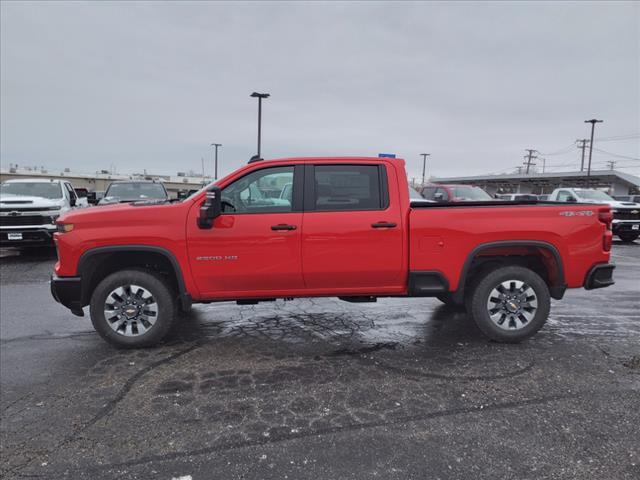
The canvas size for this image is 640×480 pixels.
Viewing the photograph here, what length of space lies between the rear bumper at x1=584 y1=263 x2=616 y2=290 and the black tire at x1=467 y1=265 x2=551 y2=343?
47cm

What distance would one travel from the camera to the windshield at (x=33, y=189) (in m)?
11.4

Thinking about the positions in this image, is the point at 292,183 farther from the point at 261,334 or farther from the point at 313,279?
the point at 261,334

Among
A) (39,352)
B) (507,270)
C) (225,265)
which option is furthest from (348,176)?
(39,352)

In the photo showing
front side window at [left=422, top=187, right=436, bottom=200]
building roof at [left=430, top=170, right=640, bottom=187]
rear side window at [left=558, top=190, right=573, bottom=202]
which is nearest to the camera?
rear side window at [left=558, top=190, right=573, bottom=202]

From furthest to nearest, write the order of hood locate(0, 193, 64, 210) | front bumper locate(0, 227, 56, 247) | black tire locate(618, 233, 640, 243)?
black tire locate(618, 233, 640, 243), hood locate(0, 193, 64, 210), front bumper locate(0, 227, 56, 247)

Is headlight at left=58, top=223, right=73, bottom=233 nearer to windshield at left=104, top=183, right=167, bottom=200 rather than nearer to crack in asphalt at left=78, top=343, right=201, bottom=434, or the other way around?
crack in asphalt at left=78, top=343, right=201, bottom=434

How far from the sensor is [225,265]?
4348 millimetres

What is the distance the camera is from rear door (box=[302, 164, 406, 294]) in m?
4.37

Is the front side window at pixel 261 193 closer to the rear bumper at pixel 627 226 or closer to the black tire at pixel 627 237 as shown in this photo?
the rear bumper at pixel 627 226

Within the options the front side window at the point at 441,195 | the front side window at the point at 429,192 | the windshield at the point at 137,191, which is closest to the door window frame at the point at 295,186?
the windshield at the point at 137,191

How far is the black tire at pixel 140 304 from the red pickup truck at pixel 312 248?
0.03ft

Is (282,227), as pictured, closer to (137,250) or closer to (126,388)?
(137,250)

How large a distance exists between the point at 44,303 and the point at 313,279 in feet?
15.1

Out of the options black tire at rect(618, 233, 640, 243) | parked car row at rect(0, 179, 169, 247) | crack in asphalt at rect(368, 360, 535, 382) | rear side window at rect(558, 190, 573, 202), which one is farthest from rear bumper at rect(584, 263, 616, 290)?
rear side window at rect(558, 190, 573, 202)
